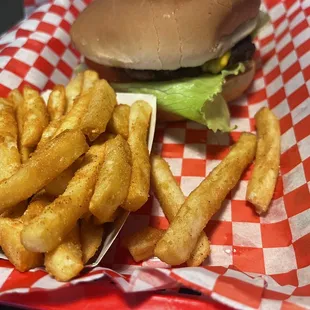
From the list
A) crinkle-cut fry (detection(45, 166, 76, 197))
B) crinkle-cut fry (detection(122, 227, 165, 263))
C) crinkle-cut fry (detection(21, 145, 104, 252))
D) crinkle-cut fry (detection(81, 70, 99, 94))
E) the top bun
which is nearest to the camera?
crinkle-cut fry (detection(21, 145, 104, 252))

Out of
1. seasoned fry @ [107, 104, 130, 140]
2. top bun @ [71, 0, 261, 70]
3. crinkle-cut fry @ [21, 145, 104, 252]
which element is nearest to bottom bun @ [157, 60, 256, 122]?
top bun @ [71, 0, 261, 70]

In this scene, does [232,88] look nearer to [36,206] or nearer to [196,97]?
[196,97]

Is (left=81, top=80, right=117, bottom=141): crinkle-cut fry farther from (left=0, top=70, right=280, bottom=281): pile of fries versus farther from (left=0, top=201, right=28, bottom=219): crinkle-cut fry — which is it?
(left=0, top=201, right=28, bottom=219): crinkle-cut fry

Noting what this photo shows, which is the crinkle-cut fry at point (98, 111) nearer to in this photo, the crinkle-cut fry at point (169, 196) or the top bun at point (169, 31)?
the crinkle-cut fry at point (169, 196)

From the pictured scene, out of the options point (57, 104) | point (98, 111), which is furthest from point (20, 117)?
point (98, 111)

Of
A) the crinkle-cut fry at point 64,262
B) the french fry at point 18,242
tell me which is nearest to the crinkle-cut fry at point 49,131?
the french fry at point 18,242
